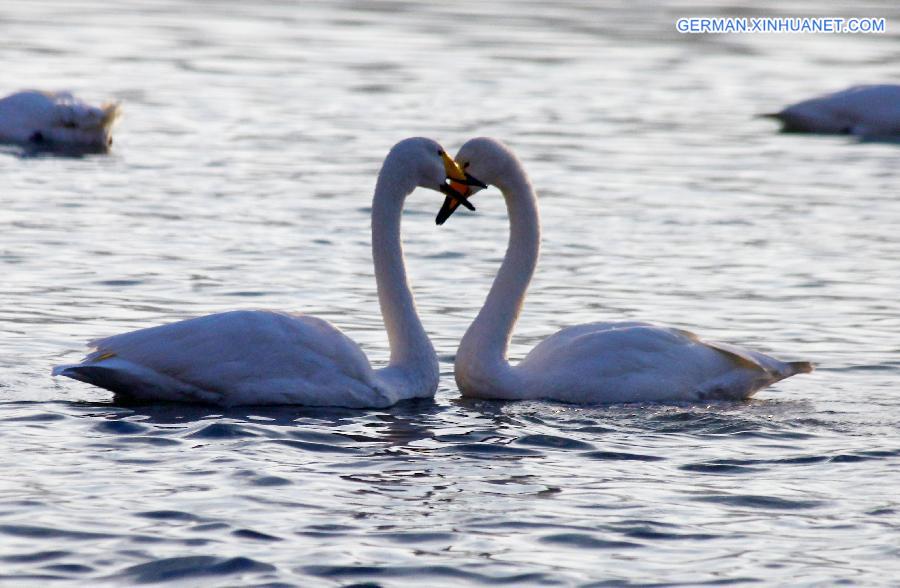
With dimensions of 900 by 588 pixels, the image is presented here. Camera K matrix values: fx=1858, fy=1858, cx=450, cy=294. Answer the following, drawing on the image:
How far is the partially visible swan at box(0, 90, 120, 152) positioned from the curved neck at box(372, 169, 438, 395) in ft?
27.7

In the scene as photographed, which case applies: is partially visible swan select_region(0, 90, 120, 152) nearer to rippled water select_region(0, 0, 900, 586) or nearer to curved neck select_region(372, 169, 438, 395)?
rippled water select_region(0, 0, 900, 586)

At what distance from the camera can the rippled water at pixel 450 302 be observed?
6938 mm

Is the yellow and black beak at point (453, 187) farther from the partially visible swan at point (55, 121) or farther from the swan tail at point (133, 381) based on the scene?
the partially visible swan at point (55, 121)

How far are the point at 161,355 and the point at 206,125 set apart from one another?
36.3ft

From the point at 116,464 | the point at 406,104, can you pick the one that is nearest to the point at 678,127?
the point at 406,104

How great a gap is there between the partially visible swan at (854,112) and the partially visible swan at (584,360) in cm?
1064

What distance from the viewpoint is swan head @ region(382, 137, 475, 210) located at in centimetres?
975

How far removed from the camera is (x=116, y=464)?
7.82 m

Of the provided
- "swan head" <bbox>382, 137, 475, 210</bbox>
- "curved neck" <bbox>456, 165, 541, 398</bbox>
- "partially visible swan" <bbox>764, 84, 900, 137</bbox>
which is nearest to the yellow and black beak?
"swan head" <bbox>382, 137, 475, 210</bbox>

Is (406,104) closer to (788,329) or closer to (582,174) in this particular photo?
(582,174)

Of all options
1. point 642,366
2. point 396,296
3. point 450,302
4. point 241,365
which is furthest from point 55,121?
point 642,366

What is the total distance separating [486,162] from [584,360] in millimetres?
1269

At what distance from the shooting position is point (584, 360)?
9414mm

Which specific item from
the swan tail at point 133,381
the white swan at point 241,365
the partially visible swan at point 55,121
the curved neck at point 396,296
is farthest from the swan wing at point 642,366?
the partially visible swan at point 55,121
